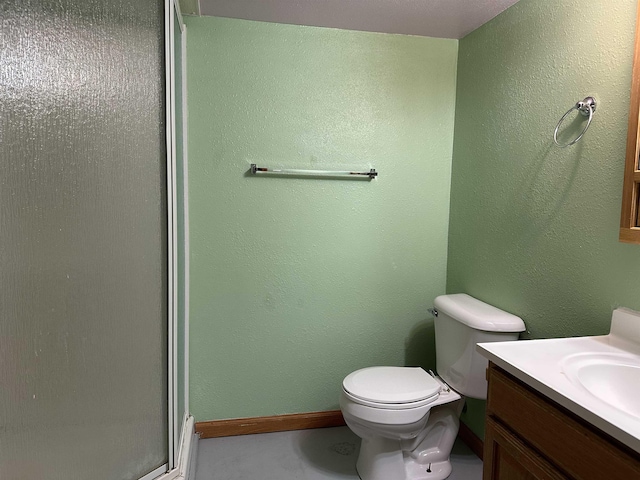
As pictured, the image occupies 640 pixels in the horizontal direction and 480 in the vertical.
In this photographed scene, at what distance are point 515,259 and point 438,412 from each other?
0.76m

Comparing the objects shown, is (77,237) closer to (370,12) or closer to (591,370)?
Answer: (591,370)

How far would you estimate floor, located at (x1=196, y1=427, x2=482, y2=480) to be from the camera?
1.92 meters

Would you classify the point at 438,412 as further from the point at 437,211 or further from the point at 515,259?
the point at 437,211

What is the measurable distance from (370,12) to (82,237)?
159 centimetres

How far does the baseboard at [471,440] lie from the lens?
206 centimetres

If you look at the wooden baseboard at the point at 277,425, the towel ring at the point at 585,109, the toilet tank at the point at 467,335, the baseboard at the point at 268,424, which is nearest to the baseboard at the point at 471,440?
the wooden baseboard at the point at 277,425

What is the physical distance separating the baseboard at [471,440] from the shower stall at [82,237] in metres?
1.44

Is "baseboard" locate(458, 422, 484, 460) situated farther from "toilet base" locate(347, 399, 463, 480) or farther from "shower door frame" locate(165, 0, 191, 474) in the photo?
"shower door frame" locate(165, 0, 191, 474)

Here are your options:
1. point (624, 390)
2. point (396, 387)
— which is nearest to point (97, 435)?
point (396, 387)

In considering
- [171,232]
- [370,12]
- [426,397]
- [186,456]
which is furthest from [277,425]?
[370,12]

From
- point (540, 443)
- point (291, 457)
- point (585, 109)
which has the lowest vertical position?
point (291, 457)

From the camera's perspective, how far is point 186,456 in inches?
68.6

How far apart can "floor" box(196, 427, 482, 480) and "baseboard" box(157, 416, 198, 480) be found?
0.08 meters

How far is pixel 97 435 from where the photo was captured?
978 millimetres
